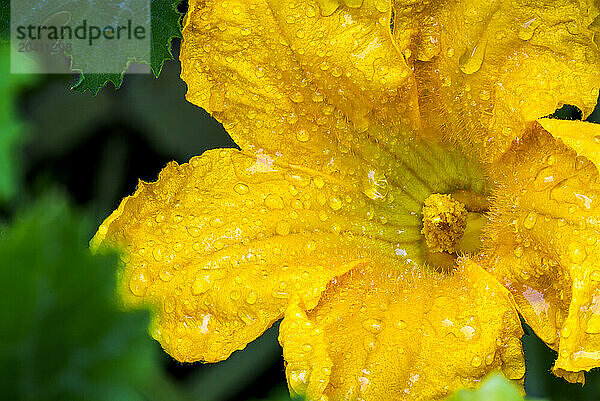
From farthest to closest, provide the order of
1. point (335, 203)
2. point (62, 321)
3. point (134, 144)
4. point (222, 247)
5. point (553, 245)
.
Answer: point (134, 144), point (335, 203), point (222, 247), point (553, 245), point (62, 321)

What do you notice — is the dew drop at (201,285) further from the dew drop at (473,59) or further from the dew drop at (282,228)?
the dew drop at (473,59)

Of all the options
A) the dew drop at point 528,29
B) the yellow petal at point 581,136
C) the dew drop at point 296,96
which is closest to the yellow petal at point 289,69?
the dew drop at point 296,96

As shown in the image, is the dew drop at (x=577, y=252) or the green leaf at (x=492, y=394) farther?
the dew drop at (x=577, y=252)

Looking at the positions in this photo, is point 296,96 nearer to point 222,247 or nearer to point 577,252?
point 222,247

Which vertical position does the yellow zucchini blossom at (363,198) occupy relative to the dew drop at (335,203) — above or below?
above

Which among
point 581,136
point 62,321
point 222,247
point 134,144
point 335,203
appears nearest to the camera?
A: point 62,321

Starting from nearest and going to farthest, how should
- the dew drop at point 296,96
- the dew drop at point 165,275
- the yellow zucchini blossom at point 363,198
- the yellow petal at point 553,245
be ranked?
the yellow petal at point 553,245 < the yellow zucchini blossom at point 363,198 < the dew drop at point 165,275 < the dew drop at point 296,96

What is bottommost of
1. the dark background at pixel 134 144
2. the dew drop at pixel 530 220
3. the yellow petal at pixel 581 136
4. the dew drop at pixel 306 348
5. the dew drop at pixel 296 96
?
the dark background at pixel 134 144

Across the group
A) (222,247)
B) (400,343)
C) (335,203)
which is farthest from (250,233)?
(400,343)
